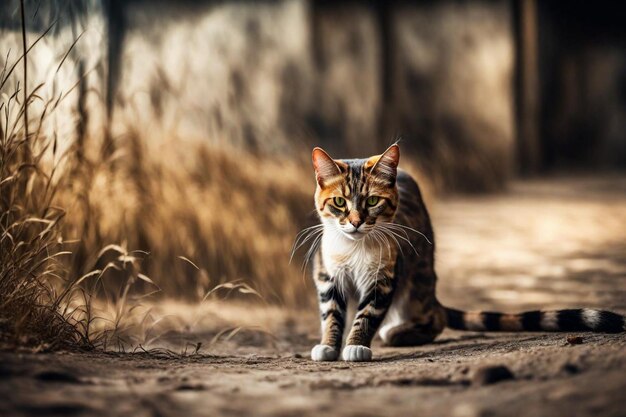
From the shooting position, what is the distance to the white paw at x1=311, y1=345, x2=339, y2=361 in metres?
3.08

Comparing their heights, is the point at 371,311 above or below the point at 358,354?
above

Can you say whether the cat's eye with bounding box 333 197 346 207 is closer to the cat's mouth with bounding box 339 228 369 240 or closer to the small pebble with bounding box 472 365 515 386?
the cat's mouth with bounding box 339 228 369 240

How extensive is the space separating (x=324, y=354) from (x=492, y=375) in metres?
0.91

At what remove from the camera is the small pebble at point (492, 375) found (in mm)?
2287

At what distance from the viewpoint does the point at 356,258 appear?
322cm

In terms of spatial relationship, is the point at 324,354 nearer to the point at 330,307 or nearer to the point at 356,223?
the point at 330,307

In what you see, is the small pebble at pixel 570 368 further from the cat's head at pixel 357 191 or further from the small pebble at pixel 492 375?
the cat's head at pixel 357 191

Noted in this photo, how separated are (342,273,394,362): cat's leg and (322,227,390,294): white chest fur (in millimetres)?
34

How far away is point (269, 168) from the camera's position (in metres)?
5.91

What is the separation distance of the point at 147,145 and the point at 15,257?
2.34 m

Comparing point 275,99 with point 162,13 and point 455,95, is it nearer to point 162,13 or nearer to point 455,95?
point 162,13

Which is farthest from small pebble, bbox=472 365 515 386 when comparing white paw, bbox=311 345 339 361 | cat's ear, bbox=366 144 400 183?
cat's ear, bbox=366 144 400 183

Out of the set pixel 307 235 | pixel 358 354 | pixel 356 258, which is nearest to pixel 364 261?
pixel 356 258

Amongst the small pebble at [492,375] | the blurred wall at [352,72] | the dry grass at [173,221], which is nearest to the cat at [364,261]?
the small pebble at [492,375]
